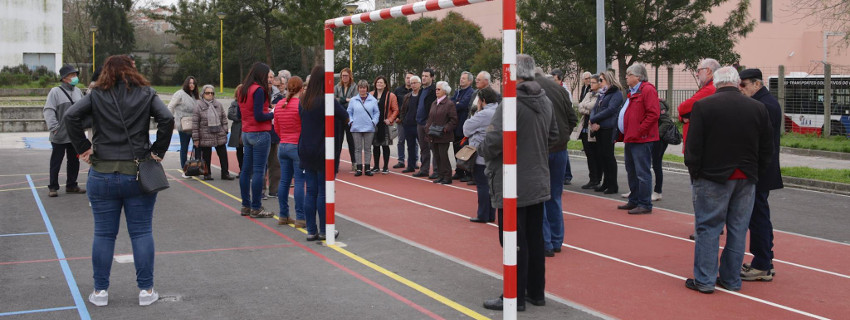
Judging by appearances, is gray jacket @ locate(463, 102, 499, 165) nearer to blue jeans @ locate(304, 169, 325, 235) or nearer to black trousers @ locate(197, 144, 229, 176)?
blue jeans @ locate(304, 169, 325, 235)

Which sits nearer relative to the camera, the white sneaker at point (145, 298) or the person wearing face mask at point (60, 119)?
the white sneaker at point (145, 298)

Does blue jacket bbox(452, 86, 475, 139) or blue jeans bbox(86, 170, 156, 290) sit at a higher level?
blue jacket bbox(452, 86, 475, 139)

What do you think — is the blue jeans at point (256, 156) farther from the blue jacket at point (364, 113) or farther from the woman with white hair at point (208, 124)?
the blue jacket at point (364, 113)

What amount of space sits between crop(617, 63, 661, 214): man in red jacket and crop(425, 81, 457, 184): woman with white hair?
364 cm


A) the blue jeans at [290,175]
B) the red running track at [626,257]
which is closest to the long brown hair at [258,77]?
the blue jeans at [290,175]

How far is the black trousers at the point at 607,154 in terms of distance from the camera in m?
12.4

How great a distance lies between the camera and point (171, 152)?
19906mm

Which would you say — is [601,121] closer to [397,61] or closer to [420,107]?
[420,107]

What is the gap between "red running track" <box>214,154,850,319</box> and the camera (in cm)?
644

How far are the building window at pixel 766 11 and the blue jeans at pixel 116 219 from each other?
178 ft

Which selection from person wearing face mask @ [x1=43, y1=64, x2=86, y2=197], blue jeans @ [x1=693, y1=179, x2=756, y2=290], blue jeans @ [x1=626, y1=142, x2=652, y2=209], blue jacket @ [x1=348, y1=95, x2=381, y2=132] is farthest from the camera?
blue jacket @ [x1=348, y1=95, x2=381, y2=132]

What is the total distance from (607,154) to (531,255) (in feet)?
21.5

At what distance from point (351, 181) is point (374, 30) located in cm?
3743

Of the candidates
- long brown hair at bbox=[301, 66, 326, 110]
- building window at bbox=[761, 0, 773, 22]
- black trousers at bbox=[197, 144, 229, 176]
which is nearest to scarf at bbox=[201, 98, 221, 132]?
black trousers at bbox=[197, 144, 229, 176]
